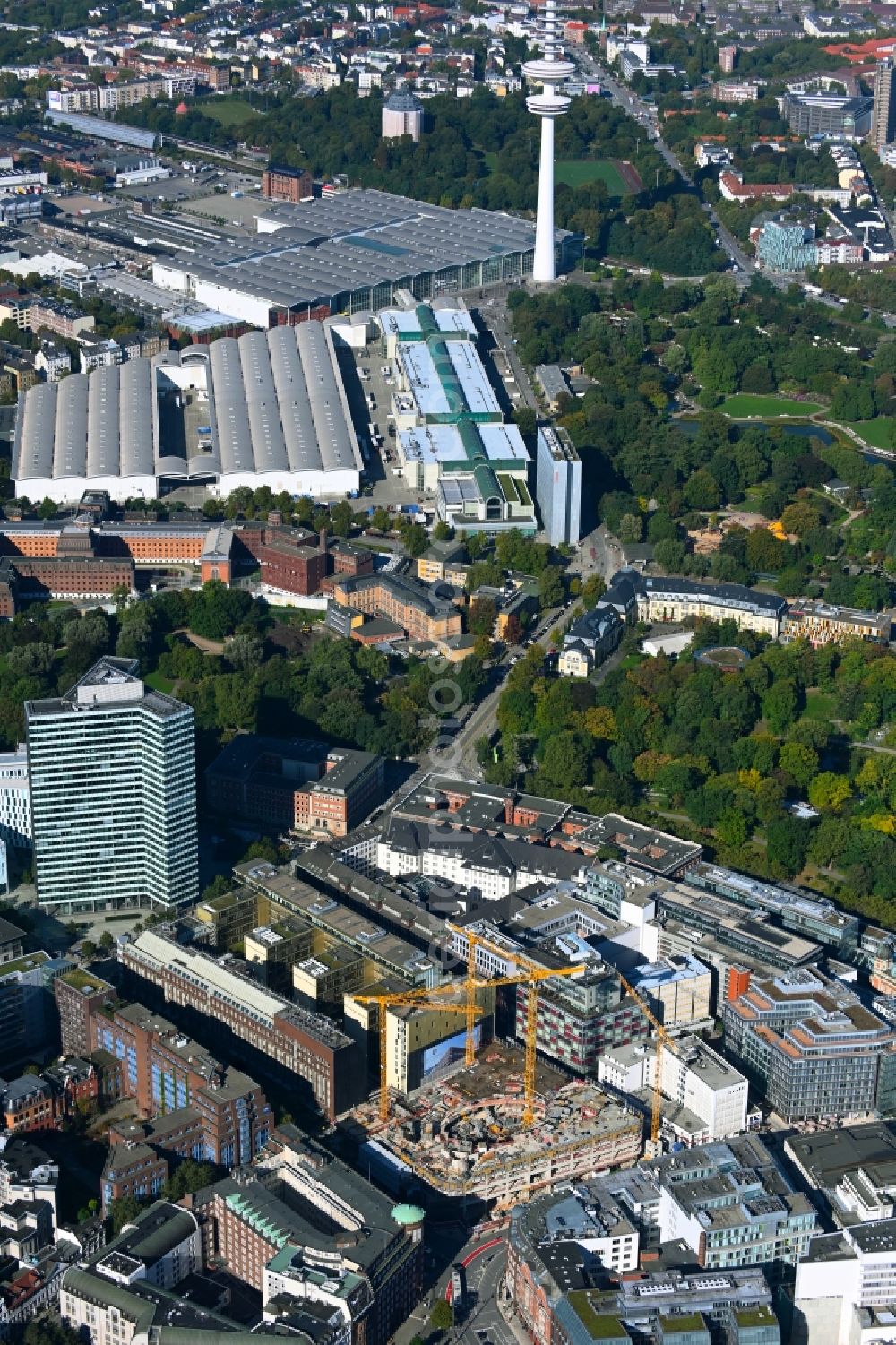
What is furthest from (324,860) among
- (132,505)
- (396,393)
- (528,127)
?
(528,127)

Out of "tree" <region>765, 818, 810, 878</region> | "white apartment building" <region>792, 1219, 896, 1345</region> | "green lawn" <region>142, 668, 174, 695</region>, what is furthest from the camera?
"green lawn" <region>142, 668, 174, 695</region>

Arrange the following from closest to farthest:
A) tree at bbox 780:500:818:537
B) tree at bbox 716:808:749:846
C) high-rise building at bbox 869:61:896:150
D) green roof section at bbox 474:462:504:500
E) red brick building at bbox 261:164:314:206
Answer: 1. tree at bbox 716:808:749:846
2. green roof section at bbox 474:462:504:500
3. tree at bbox 780:500:818:537
4. red brick building at bbox 261:164:314:206
5. high-rise building at bbox 869:61:896:150

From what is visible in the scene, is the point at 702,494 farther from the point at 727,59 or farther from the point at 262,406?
the point at 727,59

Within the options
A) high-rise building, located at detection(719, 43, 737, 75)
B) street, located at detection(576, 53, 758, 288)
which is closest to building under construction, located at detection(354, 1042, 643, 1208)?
street, located at detection(576, 53, 758, 288)

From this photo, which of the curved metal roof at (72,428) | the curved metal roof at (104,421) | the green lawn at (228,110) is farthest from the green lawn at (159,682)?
the green lawn at (228,110)

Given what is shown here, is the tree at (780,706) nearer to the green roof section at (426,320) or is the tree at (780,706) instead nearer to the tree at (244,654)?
the tree at (244,654)

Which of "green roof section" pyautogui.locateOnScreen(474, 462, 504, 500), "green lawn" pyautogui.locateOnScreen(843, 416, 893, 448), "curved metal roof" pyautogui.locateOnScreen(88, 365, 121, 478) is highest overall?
"curved metal roof" pyautogui.locateOnScreen(88, 365, 121, 478)

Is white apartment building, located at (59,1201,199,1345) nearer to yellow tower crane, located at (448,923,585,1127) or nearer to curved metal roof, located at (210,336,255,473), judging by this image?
yellow tower crane, located at (448,923,585,1127)

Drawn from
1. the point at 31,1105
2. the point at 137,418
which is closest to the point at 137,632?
the point at 137,418
